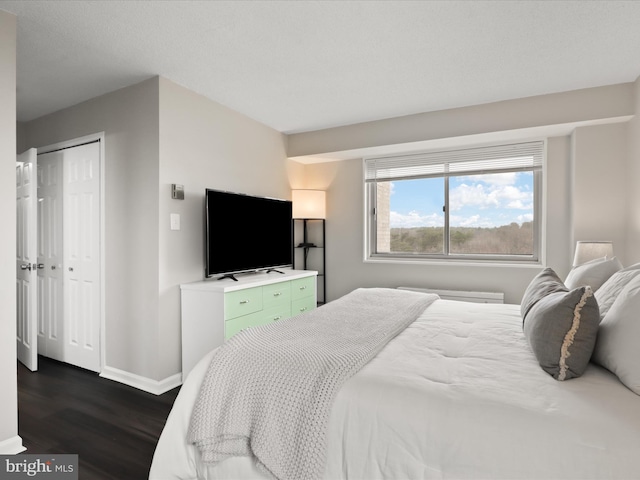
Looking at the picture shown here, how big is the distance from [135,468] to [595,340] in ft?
7.23

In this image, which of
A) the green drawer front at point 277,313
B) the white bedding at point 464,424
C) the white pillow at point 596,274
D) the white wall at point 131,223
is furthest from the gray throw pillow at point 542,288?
the white wall at point 131,223

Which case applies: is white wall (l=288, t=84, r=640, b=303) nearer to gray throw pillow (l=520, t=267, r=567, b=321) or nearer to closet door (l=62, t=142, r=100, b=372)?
gray throw pillow (l=520, t=267, r=567, b=321)

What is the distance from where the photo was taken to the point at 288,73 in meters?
2.87

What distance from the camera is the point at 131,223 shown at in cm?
303

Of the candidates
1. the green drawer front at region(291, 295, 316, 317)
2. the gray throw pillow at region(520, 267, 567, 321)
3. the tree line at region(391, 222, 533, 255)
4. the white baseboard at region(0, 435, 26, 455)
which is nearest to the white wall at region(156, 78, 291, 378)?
the green drawer front at region(291, 295, 316, 317)

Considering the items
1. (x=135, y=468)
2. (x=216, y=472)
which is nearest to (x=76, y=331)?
(x=135, y=468)

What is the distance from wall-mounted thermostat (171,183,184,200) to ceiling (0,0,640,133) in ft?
2.83

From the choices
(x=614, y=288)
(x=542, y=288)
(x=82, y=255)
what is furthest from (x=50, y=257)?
(x=614, y=288)

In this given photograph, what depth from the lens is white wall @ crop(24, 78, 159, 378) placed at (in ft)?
9.55

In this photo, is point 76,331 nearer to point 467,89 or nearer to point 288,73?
point 288,73

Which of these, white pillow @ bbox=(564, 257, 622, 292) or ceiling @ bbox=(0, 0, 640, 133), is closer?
white pillow @ bbox=(564, 257, 622, 292)

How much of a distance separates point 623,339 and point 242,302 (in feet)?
8.09

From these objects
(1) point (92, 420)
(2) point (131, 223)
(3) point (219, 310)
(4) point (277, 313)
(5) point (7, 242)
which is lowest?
(1) point (92, 420)

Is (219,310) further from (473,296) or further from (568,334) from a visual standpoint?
(473,296)
